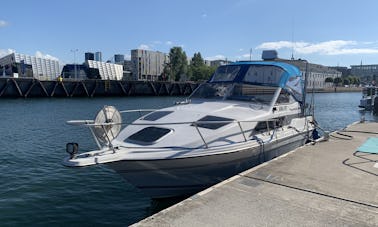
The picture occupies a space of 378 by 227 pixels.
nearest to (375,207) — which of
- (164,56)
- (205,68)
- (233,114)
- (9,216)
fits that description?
(233,114)

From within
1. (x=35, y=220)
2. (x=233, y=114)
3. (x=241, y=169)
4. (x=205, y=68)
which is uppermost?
(x=205, y=68)

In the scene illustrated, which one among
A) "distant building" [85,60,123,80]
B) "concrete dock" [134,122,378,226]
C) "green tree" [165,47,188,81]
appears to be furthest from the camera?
"green tree" [165,47,188,81]

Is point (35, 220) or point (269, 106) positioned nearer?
point (35, 220)

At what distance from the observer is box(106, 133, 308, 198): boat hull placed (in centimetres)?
633

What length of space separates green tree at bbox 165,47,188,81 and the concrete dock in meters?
97.9

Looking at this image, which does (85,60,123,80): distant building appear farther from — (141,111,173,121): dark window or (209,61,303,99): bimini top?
(141,111,173,121): dark window

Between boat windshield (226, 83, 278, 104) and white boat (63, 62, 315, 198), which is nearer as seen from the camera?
white boat (63, 62, 315, 198)

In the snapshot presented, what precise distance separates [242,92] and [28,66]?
293ft

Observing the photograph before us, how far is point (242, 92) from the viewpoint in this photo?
9.55 m

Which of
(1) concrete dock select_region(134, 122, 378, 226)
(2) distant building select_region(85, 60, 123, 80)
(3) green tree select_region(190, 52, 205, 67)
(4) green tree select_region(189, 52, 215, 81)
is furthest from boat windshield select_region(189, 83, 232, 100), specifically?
(3) green tree select_region(190, 52, 205, 67)

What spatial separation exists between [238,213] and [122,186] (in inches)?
206

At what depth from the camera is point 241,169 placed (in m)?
7.58

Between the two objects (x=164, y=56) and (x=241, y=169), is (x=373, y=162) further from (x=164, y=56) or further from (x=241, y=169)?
(x=164, y=56)

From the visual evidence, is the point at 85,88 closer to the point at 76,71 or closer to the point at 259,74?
the point at 76,71
